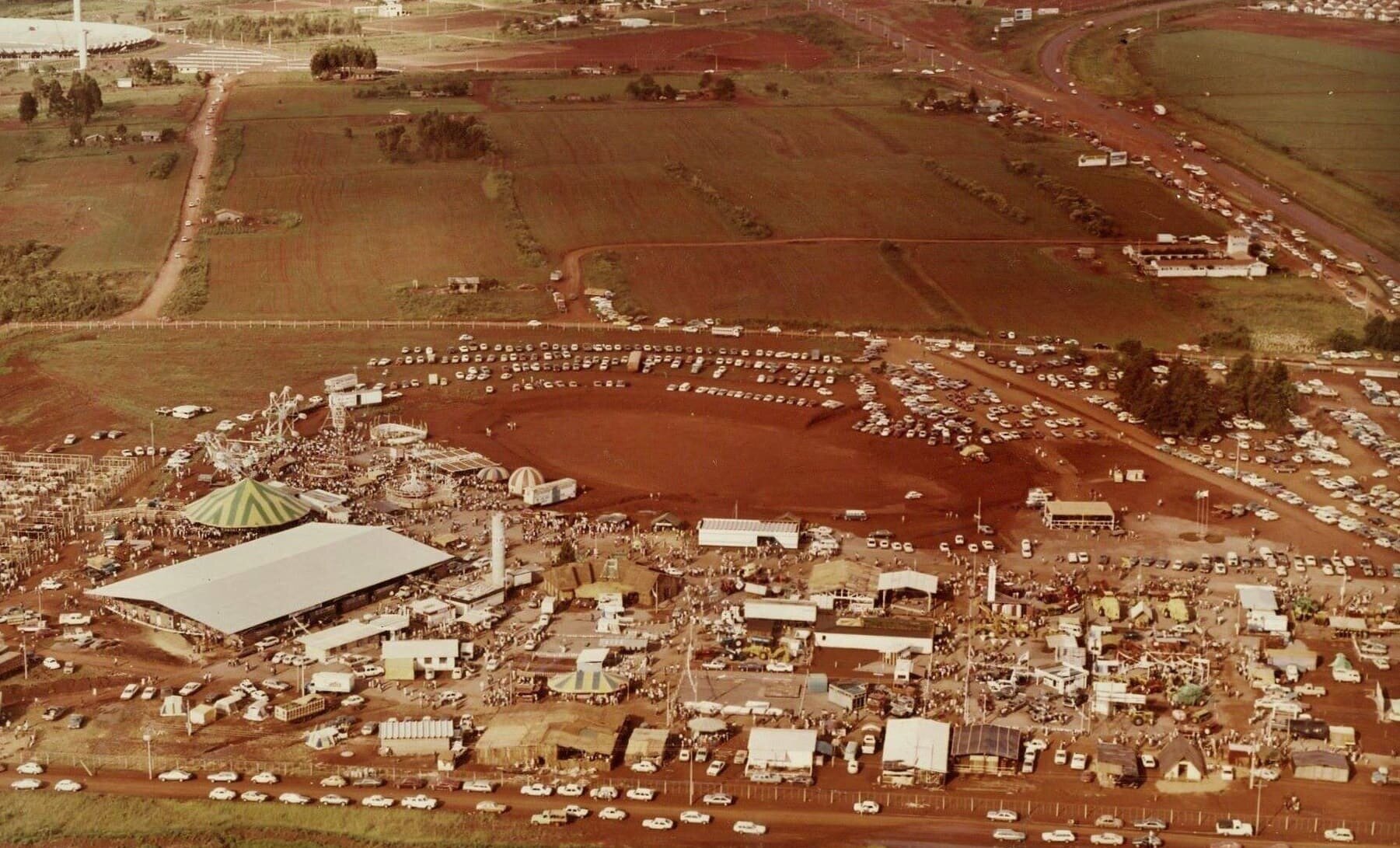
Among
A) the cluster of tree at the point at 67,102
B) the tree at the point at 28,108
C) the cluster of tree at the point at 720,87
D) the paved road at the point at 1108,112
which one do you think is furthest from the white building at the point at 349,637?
the cluster of tree at the point at 720,87

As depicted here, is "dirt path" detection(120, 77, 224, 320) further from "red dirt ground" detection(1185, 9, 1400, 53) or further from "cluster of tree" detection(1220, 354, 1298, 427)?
"red dirt ground" detection(1185, 9, 1400, 53)

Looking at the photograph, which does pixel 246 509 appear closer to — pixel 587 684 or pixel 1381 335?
pixel 587 684

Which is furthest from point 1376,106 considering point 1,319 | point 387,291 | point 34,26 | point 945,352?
point 34,26

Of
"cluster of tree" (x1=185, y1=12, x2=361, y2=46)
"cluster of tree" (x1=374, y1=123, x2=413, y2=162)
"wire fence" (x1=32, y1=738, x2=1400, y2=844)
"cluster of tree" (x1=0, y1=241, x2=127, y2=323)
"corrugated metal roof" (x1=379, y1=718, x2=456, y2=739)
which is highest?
"cluster of tree" (x1=185, y1=12, x2=361, y2=46)

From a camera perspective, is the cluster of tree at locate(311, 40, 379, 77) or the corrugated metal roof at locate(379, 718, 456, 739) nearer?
the corrugated metal roof at locate(379, 718, 456, 739)

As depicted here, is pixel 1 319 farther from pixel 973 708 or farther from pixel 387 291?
pixel 973 708

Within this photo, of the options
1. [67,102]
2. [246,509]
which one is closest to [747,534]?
[246,509]

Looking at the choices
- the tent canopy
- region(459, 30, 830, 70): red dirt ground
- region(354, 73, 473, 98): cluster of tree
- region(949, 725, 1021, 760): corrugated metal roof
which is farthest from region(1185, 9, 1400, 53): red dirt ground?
Result: the tent canopy
